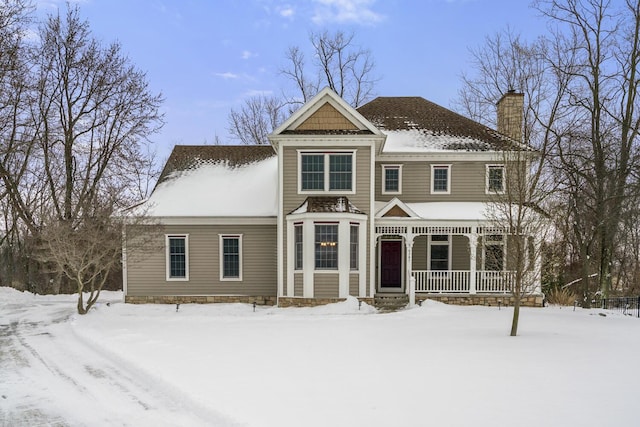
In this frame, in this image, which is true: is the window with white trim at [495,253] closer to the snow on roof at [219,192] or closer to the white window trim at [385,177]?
the white window trim at [385,177]

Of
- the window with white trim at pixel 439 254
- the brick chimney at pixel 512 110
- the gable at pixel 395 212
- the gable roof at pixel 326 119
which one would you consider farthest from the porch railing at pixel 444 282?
the brick chimney at pixel 512 110

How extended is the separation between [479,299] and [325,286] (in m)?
6.05

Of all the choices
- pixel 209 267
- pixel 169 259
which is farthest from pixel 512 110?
pixel 169 259

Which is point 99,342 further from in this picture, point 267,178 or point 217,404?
point 267,178

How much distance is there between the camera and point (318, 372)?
713 centimetres

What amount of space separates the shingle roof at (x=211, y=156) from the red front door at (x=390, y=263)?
746 cm

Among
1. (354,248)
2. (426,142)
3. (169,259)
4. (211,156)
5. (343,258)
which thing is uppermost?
(426,142)

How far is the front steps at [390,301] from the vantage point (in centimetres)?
1524

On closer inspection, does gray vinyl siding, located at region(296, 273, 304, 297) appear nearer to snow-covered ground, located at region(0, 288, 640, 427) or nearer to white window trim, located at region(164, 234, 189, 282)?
snow-covered ground, located at region(0, 288, 640, 427)

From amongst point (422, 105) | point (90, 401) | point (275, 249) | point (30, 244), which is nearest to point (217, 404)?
point (90, 401)

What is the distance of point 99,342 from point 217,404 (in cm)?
537

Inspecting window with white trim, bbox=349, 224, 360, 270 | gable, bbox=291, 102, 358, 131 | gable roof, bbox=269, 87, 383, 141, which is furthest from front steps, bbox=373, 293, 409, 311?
gable, bbox=291, 102, 358, 131

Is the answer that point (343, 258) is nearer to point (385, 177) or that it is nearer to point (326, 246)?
point (326, 246)

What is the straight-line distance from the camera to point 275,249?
54.3 ft
